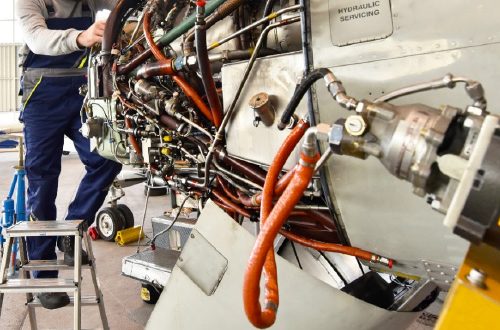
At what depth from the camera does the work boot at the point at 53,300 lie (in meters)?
2.20

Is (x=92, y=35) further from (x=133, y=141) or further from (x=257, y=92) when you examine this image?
(x=257, y=92)

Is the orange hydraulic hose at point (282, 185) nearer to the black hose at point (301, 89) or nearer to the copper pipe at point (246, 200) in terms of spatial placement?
the black hose at point (301, 89)

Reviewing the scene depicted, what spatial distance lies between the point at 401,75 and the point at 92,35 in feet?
5.67

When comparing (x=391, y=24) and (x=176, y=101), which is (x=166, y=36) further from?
(x=391, y=24)

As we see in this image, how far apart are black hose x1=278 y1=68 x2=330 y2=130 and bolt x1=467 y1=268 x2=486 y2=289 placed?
1.51 ft

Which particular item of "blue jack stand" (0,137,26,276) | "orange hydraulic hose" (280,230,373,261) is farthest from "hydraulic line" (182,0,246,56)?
"blue jack stand" (0,137,26,276)

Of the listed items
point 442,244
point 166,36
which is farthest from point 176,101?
point 442,244

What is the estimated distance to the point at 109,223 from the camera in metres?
3.49

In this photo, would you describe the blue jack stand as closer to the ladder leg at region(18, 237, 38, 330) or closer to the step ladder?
the ladder leg at region(18, 237, 38, 330)

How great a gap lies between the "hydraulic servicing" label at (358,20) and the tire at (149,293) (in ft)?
6.12

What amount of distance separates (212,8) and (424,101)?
775mm

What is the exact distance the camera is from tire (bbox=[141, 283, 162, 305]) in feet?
7.83

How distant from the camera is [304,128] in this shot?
102 cm

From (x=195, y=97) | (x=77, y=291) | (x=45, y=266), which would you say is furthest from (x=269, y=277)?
(x=45, y=266)
